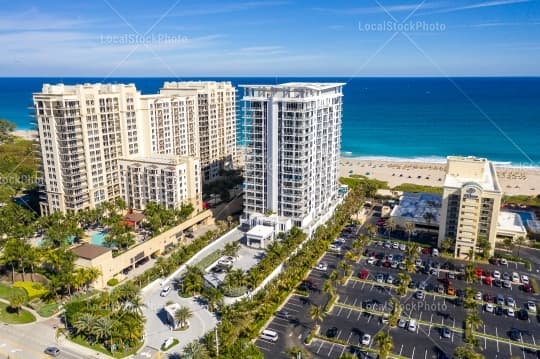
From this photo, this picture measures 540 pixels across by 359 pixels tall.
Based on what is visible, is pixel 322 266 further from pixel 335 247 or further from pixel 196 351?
pixel 196 351

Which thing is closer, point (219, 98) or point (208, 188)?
point (208, 188)

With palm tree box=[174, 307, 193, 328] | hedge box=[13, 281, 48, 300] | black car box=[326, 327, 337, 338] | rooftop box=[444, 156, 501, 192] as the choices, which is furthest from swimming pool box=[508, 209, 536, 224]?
hedge box=[13, 281, 48, 300]

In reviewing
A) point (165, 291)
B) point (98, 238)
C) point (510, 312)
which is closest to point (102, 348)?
point (165, 291)

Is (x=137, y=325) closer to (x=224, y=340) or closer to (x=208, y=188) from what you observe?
(x=224, y=340)

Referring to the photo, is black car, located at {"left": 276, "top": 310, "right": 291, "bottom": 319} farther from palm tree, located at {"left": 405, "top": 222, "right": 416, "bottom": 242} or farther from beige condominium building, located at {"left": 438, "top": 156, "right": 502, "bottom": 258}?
beige condominium building, located at {"left": 438, "top": 156, "right": 502, "bottom": 258}

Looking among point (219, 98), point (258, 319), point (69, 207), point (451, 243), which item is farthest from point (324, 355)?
point (219, 98)

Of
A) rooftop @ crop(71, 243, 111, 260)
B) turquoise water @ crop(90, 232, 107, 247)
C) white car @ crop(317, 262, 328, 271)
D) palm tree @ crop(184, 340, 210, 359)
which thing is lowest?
white car @ crop(317, 262, 328, 271)
